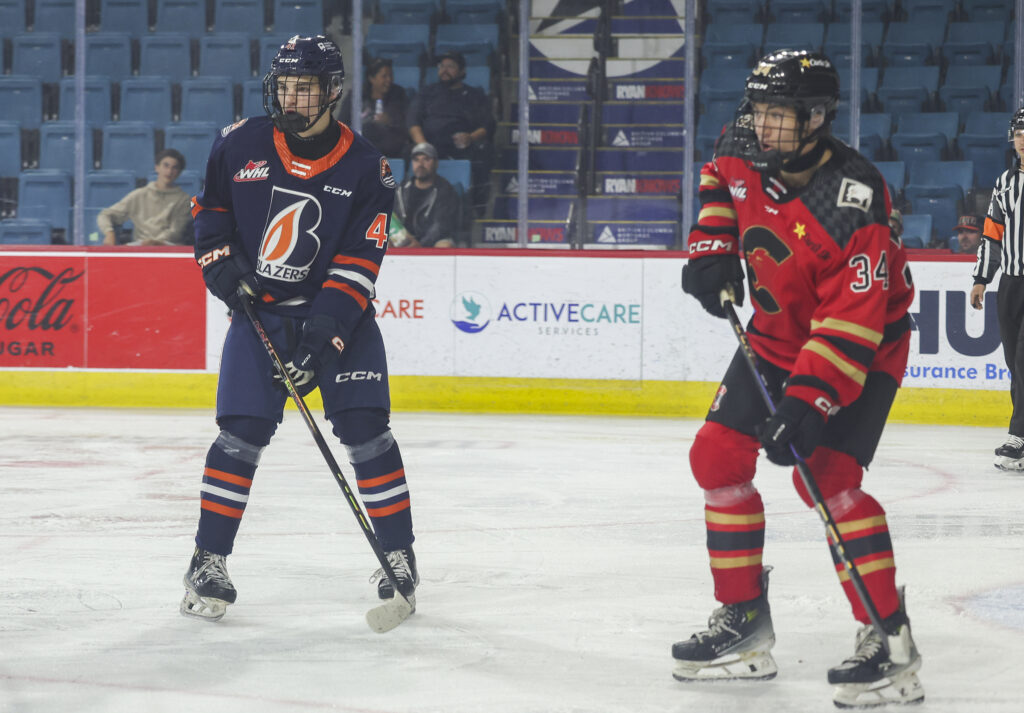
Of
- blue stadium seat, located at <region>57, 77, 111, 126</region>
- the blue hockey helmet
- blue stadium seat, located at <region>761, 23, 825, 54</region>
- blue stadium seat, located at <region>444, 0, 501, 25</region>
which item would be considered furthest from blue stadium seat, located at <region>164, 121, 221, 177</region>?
the blue hockey helmet

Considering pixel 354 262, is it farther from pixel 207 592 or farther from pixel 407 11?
pixel 407 11

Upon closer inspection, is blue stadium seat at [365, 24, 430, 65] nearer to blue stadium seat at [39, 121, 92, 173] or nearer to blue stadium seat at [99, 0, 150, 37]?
blue stadium seat at [99, 0, 150, 37]

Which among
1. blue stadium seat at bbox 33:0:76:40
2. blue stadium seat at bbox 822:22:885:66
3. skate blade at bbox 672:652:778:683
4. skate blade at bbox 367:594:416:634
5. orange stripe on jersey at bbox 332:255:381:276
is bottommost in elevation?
skate blade at bbox 367:594:416:634

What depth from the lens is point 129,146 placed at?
8.70 meters

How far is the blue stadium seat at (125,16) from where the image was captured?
8684mm

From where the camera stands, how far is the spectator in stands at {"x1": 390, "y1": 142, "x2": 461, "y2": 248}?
8.12 meters

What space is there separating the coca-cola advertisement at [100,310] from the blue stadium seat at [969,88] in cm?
484

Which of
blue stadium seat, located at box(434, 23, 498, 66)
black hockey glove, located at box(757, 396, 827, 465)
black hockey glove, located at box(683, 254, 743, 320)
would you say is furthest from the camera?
blue stadium seat, located at box(434, 23, 498, 66)

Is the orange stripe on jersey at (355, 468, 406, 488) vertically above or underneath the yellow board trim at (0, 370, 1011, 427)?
above

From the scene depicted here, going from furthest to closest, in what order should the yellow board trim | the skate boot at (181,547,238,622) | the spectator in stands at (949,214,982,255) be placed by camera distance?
the yellow board trim
the spectator in stands at (949,214,982,255)
the skate boot at (181,547,238,622)

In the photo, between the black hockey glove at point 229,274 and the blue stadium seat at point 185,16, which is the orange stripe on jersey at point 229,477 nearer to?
the black hockey glove at point 229,274

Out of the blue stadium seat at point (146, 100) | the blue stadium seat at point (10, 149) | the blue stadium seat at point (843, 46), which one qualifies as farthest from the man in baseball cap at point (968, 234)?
the blue stadium seat at point (10, 149)

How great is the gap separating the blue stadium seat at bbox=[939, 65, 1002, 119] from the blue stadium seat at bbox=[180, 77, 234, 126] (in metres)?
4.67

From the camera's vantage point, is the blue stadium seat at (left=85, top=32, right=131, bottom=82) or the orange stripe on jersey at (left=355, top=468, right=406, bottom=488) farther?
the blue stadium seat at (left=85, top=32, right=131, bottom=82)
